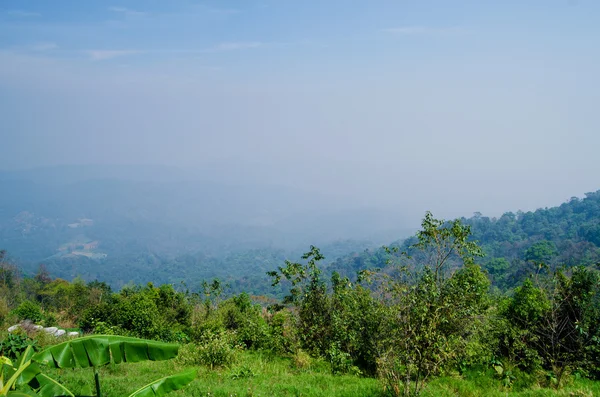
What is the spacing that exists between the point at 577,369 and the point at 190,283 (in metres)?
129

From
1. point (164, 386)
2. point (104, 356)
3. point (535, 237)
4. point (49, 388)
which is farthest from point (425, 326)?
point (535, 237)

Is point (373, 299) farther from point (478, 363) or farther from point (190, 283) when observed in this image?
point (190, 283)

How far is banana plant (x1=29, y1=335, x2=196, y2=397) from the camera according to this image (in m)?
4.61

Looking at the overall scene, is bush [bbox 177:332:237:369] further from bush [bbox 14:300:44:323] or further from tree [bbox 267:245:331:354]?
bush [bbox 14:300:44:323]

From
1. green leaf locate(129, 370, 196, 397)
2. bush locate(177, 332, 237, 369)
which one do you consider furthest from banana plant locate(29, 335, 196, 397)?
bush locate(177, 332, 237, 369)

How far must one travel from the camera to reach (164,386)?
187 inches

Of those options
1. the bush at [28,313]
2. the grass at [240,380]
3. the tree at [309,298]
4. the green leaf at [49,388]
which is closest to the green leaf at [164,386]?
the green leaf at [49,388]

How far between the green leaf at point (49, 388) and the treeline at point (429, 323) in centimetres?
473

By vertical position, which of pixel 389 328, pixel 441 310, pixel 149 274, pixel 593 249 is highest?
pixel 441 310

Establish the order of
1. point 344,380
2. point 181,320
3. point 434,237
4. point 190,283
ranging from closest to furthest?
point 344,380, point 434,237, point 181,320, point 190,283

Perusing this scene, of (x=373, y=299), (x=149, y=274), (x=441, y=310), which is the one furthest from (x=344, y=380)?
(x=149, y=274)

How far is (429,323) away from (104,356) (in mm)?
4748

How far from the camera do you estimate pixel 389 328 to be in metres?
7.95

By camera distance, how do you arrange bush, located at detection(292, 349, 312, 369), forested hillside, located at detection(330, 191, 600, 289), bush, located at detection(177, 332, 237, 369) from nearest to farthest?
bush, located at detection(177, 332, 237, 369) < bush, located at detection(292, 349, 312, 369) < forested hillside, located at detection(330, 191, 600, 289)
